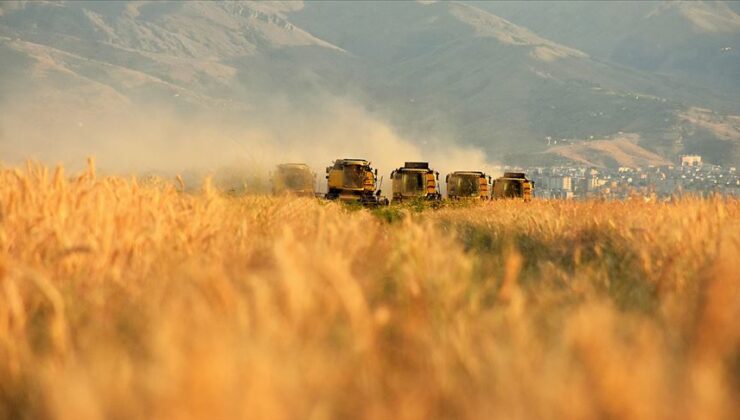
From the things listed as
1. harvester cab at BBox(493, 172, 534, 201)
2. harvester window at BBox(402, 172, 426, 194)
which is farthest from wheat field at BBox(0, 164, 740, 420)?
harvester cab at BBox(493, 172, 534, 201)

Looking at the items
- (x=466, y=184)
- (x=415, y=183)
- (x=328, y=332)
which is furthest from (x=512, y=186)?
(x=328, y=332)

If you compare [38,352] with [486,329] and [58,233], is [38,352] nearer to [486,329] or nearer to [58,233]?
[58,233]

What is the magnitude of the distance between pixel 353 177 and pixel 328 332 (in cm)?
4645

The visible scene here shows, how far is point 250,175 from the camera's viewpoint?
18500 mm

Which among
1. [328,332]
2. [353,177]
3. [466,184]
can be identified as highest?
[353,177]

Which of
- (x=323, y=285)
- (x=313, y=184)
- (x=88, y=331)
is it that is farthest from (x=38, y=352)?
(x=313, y=184)

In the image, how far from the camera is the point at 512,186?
188ft

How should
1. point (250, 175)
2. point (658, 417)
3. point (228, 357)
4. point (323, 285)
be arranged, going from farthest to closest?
point (250, 175), point (323, 285), point (228, 357), point (658, 417)

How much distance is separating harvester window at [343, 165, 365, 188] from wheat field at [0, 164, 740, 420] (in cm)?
4255

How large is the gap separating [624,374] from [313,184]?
4939cm

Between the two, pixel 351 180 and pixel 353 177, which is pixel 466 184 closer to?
pixel 353 177

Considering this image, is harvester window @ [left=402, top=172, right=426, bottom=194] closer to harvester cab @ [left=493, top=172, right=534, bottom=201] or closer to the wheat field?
harvester cab @ [left=493, top=172, right=534, bottom=201]

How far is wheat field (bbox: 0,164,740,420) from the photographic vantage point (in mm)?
2609

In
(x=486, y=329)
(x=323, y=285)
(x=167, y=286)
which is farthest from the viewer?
(x=167, y=286)
